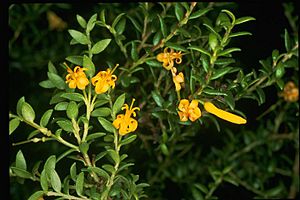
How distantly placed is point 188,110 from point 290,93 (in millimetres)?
429

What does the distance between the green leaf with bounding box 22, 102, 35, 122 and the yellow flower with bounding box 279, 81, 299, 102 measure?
1.95ft

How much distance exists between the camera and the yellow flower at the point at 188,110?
31.5 inches

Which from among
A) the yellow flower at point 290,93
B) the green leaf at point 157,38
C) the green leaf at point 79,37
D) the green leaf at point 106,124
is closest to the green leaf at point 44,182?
the green leaf at point 106,124

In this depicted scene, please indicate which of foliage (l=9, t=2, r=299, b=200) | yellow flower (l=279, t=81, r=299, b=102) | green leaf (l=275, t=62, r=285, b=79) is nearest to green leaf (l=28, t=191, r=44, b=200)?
foliage (l=9, t=2, r=299, b=200)

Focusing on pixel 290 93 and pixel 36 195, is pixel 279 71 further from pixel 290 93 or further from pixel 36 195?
pixel 36 195

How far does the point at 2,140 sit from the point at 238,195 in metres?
0.64

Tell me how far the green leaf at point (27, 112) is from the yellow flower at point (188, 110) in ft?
0.72

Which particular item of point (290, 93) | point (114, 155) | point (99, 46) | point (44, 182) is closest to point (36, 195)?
point (44, 182)

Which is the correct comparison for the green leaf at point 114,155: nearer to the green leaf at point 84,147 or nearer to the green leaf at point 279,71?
the green leaf at point 84,147

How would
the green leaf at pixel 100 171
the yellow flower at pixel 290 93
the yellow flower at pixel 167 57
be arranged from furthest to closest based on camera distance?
the yellow flower at pixel 290 93
the yellow flower at pixel 167 57
the green leaf at pixel 100 171

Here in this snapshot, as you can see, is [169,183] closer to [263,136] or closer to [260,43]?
[263,136]

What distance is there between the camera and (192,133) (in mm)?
1034

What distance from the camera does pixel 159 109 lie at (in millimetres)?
906

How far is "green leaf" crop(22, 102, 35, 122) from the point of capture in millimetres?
776
